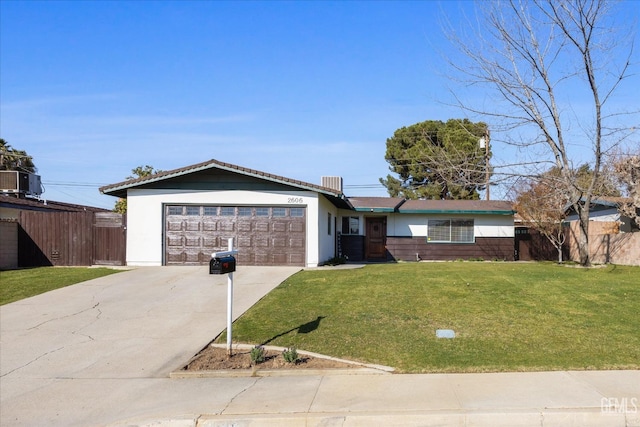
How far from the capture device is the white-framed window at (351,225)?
82.8 feet

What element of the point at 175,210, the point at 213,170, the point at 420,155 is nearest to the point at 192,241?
the point at 175,210

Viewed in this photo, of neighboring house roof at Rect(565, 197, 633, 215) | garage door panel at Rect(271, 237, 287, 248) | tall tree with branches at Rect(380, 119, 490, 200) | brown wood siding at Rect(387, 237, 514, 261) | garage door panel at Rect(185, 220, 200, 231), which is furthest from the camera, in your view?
tall tree with branches at Rect(380, 119, 490, 200)

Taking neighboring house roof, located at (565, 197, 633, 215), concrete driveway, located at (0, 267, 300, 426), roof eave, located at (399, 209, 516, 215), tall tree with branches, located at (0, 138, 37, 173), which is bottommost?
concrete driveway, located at (0, 267, 300, 426)

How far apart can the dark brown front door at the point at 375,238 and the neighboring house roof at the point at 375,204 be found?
79 centimetres

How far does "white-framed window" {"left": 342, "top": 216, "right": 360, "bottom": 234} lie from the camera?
25.2 meters

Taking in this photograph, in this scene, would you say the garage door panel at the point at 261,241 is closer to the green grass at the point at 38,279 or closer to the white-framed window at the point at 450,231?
the green grass at the point at 38,279

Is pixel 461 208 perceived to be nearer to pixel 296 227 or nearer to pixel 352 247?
pixel 352 247

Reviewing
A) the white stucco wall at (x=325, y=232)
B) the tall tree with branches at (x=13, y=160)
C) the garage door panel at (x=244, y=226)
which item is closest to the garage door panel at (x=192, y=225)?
the garage door panel at (x=244, y=226)

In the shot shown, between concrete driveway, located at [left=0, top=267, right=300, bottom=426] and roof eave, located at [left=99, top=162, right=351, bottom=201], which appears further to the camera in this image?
roof eave, located at [left=99, top=162, right=351, bottom=201]

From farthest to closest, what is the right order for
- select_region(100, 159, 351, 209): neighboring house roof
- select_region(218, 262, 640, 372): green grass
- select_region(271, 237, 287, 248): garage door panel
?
select_region(271, 237, 287, 248): garage door panel < select_region(100, 159, 351, 209): neighboring house roof < select_region(218, 262, 640, 372): green grass

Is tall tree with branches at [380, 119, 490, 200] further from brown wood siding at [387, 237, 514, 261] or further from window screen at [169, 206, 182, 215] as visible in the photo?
window screen at [169, 206, 182, 215]

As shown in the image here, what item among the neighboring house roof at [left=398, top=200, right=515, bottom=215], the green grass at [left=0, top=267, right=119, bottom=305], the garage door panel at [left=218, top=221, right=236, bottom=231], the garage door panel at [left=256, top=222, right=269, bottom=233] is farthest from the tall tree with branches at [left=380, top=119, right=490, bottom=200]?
the green grass at [left=0, top=267, right=119, bottom=305]

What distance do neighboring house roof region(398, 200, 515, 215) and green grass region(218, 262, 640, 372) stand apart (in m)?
10.4

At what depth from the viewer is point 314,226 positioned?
1842 centimetres
